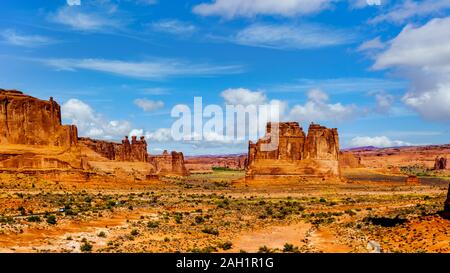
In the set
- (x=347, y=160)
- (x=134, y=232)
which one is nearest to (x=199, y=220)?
(x=134, y=232)

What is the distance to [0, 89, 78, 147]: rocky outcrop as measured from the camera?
204 ft

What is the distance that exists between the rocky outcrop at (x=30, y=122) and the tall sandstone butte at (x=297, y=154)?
3392cm

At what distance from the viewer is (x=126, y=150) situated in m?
136

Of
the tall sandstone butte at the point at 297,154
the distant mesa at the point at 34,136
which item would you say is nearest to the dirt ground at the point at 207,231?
the distant mesa at the point at 34,136

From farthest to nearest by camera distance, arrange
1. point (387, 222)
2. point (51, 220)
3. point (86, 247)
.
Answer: point (387, 222), point (51, 220), point (86, 247)

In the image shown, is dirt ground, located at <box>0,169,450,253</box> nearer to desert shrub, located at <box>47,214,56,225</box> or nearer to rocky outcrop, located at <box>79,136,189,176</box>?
desert shrub, located at <box>47,214,56,225</box>

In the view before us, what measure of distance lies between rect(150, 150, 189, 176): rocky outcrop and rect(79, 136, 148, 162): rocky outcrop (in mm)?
12979

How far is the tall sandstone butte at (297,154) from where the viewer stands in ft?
274

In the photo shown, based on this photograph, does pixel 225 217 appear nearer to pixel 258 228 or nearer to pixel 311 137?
pixel 258 228

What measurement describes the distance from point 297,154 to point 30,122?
4664 cm

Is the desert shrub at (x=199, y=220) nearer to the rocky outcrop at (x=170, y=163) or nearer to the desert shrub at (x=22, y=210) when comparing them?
the desert shrub at (x=22, y=210)

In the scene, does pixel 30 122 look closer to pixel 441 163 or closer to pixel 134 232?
pixel 134 232

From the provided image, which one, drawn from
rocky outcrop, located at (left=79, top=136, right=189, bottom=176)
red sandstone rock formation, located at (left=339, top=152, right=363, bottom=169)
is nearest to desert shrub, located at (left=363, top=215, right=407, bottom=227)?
rocky outcrop, located at (left=79, top=136, right=189, bottom=176)
